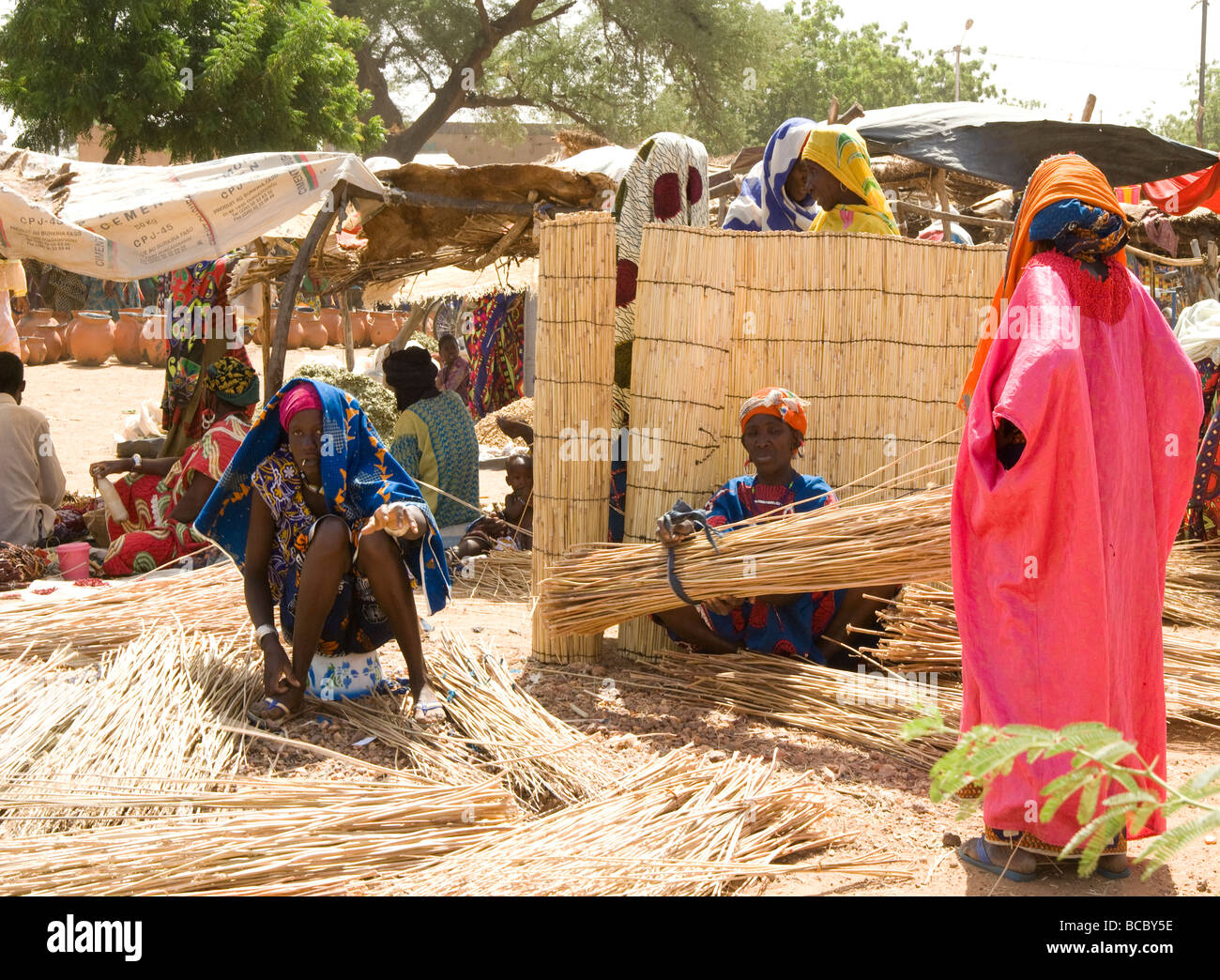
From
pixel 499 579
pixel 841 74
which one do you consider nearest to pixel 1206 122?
pixel 841 74

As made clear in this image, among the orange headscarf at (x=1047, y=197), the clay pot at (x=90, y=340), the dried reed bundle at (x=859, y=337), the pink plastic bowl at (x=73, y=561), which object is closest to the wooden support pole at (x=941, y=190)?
the dried reed bundle at (x=859, y=337)

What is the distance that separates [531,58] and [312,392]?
2332cm

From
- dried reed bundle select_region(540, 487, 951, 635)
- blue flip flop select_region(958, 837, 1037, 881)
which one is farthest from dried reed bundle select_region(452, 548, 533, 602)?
blue flip flop select_region(958, 837, 1037, 881)

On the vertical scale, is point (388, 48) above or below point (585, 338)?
above

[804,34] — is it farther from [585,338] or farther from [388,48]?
[585,338]

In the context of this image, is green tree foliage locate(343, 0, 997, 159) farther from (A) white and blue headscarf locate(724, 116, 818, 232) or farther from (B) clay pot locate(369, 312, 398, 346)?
(A) white and blue headscarf locate(724, 116, 818, 232)

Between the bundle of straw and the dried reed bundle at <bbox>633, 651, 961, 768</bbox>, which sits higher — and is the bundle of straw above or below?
above

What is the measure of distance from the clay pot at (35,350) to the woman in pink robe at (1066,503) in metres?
15.3

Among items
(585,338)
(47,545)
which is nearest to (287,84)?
(47,545)

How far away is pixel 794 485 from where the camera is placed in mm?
4363

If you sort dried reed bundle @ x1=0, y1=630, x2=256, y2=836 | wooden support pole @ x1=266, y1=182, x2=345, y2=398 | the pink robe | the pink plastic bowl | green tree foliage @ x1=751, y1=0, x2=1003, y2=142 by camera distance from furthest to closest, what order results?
green tree foliage @ x1=751, y1=0, x2=1003, y2=142 → wooden support pole @ x1=266, y1=182, x2=345, y2=398 → the pink plastic bowl → dried reed bundle @ x1=0, y1=630, x2=256, y2=836 → the pink robe

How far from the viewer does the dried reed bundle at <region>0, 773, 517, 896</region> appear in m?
2.55

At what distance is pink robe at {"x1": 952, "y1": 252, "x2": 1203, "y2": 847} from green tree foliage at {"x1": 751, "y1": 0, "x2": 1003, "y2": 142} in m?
32.1

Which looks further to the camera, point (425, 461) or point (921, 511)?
point (425, 461)
